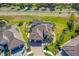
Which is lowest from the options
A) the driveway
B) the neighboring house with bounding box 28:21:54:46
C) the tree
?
the driveway

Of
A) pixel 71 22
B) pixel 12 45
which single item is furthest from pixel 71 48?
pixel 12 45

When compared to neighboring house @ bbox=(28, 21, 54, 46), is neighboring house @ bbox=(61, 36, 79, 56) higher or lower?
lower

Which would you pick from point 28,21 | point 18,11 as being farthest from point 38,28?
point 18,11

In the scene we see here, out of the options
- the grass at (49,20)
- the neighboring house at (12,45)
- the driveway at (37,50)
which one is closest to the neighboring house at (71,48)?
the grass at (49,20)

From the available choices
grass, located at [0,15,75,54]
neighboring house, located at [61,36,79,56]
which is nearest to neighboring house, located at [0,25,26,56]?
grass, located at [0,15,75,54]

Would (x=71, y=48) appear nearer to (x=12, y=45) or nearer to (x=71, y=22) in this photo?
(x=71, y=22)

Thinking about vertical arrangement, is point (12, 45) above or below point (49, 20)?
below

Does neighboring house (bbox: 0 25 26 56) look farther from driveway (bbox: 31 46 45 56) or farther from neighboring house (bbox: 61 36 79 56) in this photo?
neighboring house (bbox: 61 36 79 56)

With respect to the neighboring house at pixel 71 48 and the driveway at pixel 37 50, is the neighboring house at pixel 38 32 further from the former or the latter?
the neighboring house at pixel 71 48
